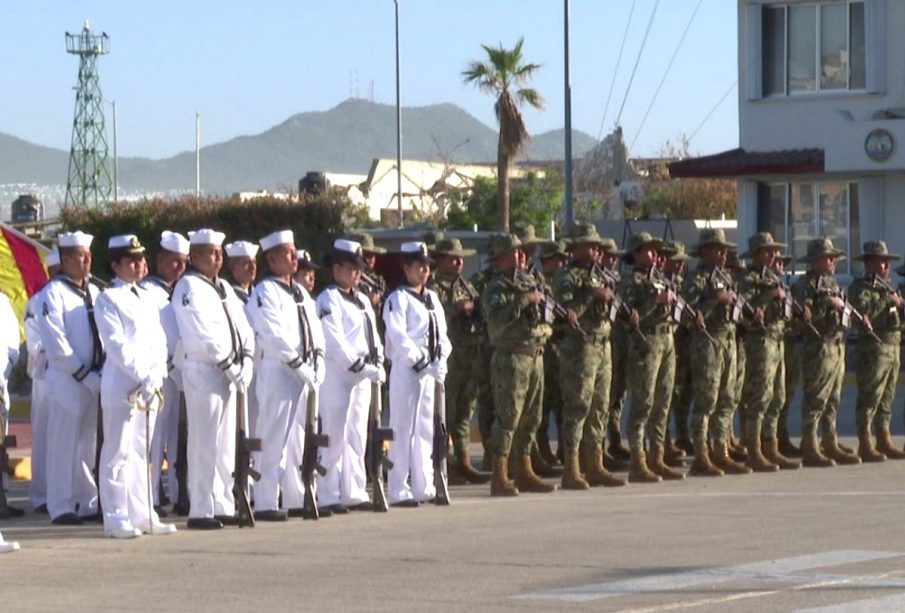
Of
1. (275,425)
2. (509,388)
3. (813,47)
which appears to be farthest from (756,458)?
(813,47)

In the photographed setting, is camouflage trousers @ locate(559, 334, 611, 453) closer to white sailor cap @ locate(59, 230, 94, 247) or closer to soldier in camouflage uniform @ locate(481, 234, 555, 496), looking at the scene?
soldier in camouflage uniform @ locate(481, 234, 555, 496)

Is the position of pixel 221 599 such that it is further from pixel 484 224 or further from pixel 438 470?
pixel 484 224

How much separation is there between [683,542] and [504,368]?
3515 millimetres

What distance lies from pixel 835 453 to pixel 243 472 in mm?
7314

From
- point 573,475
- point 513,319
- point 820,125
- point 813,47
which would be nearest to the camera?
point 513,319

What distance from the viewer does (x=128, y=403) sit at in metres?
13.5

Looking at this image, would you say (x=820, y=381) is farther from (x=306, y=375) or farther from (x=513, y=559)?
(x=513, y=559)

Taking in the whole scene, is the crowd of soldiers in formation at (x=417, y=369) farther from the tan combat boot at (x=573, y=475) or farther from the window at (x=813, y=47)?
the window at (x=813, y=47)

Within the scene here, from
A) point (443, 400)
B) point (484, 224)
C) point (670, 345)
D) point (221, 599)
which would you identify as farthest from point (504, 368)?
point (484, 224)

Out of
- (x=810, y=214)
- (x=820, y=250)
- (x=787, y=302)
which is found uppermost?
(x=810, y=214)

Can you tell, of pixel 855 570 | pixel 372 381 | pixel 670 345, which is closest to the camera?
pixel 855 570

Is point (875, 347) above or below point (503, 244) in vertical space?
below

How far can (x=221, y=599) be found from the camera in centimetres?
Answer: 1073

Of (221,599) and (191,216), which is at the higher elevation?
(191,216)
